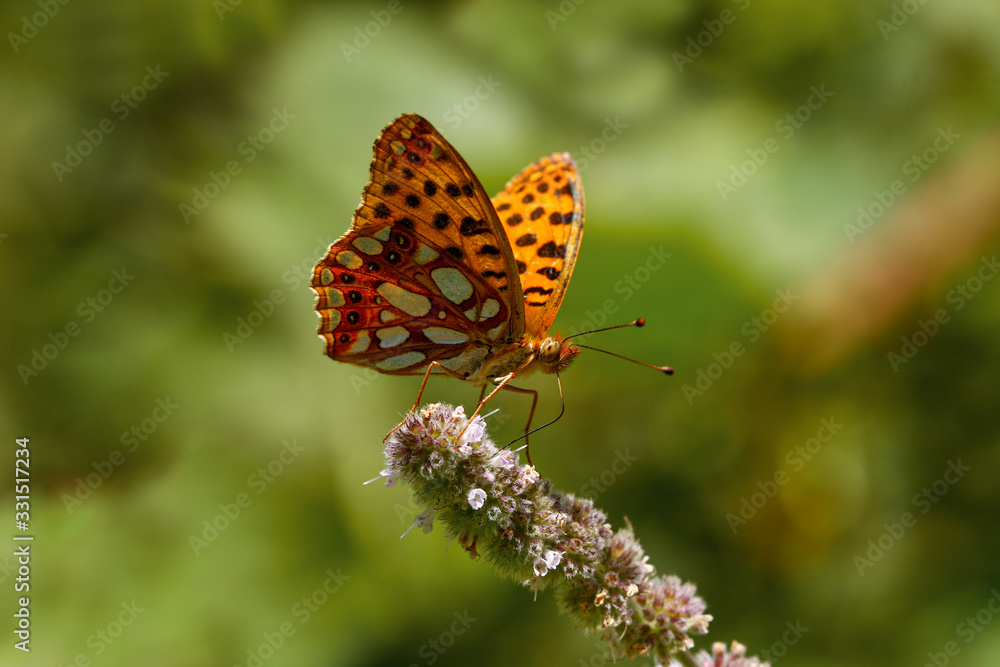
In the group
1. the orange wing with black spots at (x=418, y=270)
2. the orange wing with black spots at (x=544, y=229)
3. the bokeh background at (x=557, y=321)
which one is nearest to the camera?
the orange wing with black spots at (x=418, y=270)

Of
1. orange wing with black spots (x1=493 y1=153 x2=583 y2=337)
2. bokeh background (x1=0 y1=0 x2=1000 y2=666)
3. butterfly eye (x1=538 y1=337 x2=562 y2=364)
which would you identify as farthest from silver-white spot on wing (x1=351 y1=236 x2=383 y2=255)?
bokeh background (x1=0 y1=0 x2=1000 y2=666)

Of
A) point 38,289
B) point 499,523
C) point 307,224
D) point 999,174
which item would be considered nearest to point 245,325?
point 307,224

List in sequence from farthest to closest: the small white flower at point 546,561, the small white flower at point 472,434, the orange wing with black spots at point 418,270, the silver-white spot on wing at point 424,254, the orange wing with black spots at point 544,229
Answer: the orange wing with black spots at point 544,229 < the silver-white spot on wing at point 424,254 < the orange wing with black spots at point 418,270 < the small white flower at point 472,434 < the small white flower at point 546,561

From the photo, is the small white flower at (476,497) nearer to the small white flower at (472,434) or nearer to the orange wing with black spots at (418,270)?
the small white flower at (472,434)

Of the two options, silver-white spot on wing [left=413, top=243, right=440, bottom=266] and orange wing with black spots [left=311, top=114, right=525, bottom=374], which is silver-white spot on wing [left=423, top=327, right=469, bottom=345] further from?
silver-white spot on wing [left=413, top=243, right=440, bottom=266]

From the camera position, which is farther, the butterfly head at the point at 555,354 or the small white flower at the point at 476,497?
the butterfly head at the point at 555,354

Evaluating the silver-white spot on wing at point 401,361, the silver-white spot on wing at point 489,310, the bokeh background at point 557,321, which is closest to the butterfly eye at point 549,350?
the silver-white spot on wing at point 489,310

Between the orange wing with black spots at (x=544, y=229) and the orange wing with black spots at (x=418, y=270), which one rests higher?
the orange wing with black spots at (x=544, y=229)

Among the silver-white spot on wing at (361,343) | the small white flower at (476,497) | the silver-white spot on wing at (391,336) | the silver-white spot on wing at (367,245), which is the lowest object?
the silver-white spot on wing at (361,343)
